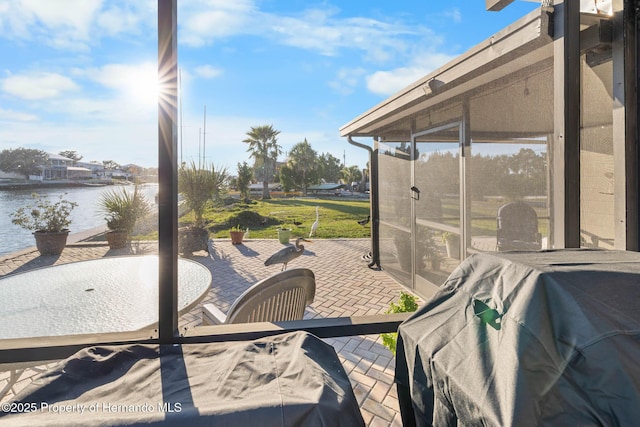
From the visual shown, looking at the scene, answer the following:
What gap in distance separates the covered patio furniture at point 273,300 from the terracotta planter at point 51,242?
1.19 metres

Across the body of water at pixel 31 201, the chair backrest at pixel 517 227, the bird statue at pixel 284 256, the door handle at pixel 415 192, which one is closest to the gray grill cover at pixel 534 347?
the chair backrest at pixel 517 227

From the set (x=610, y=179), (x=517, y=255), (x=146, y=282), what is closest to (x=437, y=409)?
(x=517, y=255)

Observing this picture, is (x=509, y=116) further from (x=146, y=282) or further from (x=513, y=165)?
(x=146, y=282)

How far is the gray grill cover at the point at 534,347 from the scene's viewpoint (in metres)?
0.53

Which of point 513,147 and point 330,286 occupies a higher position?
point 513,147

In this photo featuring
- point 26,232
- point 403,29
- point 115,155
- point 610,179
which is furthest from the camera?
point 403,29

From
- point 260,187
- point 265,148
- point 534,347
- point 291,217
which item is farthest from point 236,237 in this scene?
point 534,347

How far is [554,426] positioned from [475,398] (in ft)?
0.41

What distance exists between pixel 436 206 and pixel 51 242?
3.56m

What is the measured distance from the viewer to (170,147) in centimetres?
117

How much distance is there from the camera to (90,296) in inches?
76.6

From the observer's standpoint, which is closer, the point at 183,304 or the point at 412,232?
the point at 183,304

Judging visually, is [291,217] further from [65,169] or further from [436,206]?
[65,169]

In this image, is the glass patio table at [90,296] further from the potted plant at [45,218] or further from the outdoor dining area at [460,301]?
the potted plant at [45,218]
